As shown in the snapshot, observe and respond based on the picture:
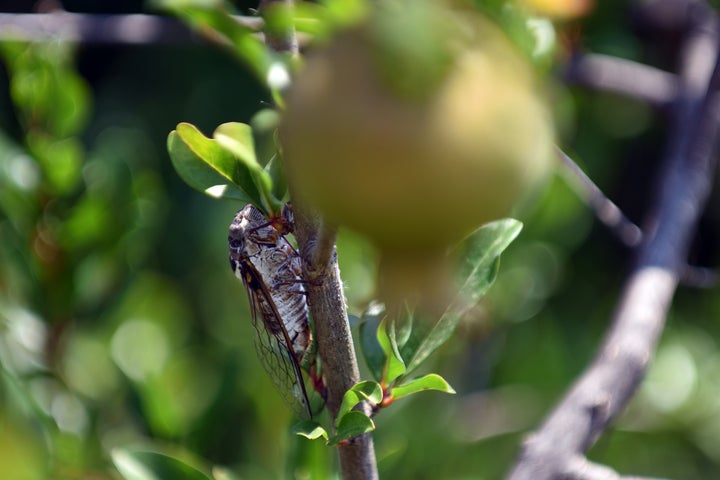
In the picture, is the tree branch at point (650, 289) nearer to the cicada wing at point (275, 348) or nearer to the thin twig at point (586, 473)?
the thin twig at point (586, 473)

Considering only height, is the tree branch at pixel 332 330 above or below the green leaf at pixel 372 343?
above

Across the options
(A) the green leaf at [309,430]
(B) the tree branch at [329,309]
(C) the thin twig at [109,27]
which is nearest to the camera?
(B) the tree branch at [329,309]

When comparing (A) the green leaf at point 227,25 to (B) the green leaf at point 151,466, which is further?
(B) the green leaf at point 151,466

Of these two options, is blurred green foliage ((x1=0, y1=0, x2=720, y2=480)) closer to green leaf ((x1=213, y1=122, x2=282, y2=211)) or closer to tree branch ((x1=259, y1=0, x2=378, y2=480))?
tree branch ((x1=259, y1=0, x2=378, y2=480))

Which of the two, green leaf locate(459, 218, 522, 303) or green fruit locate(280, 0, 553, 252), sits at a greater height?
green fruit locate(280, 0, 553, 252)

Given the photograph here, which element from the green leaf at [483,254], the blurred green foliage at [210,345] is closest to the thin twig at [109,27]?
the blurred green foliage at [210,345]

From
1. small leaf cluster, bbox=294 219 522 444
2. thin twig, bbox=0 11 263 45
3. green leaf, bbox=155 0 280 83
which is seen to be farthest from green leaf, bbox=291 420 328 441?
thin twig, bbox=0 11 263 45
